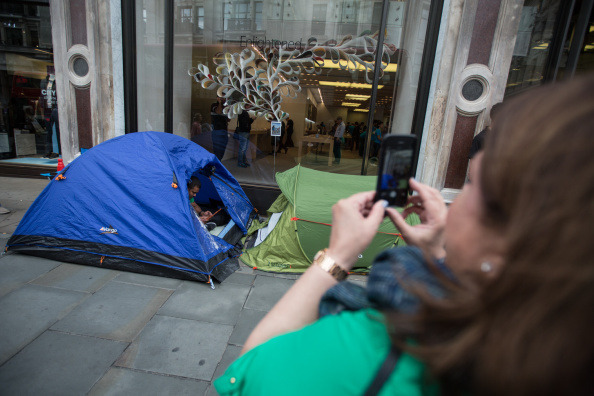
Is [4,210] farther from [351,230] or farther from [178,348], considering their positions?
[351,230]

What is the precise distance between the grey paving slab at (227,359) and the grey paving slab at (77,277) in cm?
163

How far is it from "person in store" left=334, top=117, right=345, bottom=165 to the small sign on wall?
3.48 feet

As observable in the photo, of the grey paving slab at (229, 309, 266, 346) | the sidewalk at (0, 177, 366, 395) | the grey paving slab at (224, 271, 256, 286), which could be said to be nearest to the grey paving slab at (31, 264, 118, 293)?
the sidewalk at (0, 177, 366, 395)

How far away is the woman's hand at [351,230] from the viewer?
793 mm

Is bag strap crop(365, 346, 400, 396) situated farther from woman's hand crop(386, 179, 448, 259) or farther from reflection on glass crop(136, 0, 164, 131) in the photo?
reflection on glass crop(136, 0, 164, 131)

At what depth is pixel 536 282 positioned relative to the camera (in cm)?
44

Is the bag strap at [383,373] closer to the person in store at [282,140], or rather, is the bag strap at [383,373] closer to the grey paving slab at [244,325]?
the grey paving slab at [244,325]

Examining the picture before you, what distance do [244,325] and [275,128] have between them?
3804 millimetres

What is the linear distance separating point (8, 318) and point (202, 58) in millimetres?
4779

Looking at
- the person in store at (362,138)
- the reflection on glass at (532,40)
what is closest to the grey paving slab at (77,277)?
the person in store at (362,138)

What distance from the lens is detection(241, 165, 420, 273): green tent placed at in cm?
365

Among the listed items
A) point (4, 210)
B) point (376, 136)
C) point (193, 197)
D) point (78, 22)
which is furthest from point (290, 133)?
point (4, 210)

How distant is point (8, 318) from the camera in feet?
8.73

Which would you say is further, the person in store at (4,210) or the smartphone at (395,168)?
the person in store at (4,210)
